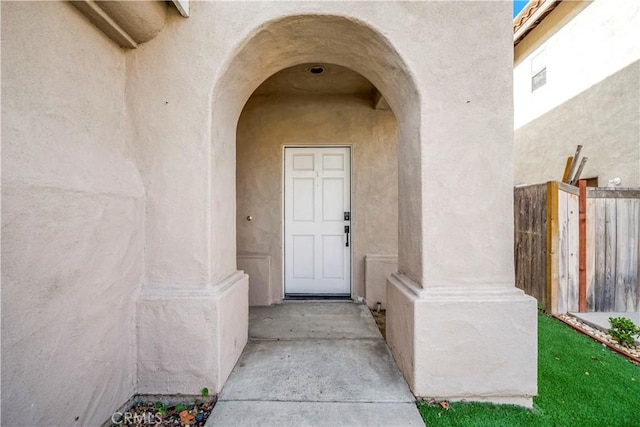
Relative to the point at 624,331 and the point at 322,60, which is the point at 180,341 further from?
the point at 624,331

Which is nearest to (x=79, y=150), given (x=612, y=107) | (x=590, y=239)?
(x=590, y=239)

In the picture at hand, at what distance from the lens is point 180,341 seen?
1999 millimetres

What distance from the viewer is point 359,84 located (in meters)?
3.76

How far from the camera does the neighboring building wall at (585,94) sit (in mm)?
3885

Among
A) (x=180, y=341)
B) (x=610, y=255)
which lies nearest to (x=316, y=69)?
(x=180, y=341)

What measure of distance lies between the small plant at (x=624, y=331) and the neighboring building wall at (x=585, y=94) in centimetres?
219

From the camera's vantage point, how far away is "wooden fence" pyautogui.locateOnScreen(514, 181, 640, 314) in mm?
3365

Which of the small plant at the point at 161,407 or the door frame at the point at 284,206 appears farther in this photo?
the door frame at the point at 284,206

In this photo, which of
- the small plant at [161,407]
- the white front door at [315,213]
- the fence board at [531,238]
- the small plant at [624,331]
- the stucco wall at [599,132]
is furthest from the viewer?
the white front door at [315,213]

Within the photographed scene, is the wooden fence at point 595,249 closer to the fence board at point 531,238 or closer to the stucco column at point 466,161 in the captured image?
the fence board at point 531,238

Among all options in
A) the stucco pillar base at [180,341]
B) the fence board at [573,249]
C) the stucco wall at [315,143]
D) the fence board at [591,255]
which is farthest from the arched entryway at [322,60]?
the fence board at [591,255]

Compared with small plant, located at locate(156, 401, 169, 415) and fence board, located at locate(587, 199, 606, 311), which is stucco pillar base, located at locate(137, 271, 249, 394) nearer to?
small plant, located at locate(156, 401, 169, 415)

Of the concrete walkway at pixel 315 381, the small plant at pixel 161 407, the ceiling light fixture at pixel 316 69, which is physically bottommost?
the small plant at pixel 161 407

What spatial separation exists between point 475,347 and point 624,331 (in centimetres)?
220
